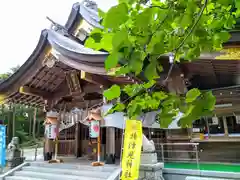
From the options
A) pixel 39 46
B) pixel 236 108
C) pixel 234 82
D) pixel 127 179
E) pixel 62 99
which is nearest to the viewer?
pixel 127 179

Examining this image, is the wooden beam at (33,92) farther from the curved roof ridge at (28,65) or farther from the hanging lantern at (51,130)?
the hanging lantern at (51,130)

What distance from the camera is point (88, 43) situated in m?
1.27

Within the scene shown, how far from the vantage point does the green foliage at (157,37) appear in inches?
41.4

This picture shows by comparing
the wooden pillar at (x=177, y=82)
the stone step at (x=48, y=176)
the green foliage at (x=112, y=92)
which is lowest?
the stone step at (x=48, y=176)

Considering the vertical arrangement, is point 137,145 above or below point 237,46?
below

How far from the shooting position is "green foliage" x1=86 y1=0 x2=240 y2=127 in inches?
41.4

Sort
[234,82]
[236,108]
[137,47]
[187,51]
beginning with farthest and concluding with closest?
[234,82], [236,108], [187,51], [137,47]

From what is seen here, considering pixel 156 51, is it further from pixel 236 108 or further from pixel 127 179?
pixel 236 108

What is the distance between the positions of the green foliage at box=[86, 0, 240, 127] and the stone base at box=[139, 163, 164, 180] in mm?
5008

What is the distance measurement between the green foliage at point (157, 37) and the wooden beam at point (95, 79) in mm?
6233

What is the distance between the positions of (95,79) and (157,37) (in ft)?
22.4

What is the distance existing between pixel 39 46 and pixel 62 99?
2.99 metres

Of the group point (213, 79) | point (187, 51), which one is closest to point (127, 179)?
point (187, 51)

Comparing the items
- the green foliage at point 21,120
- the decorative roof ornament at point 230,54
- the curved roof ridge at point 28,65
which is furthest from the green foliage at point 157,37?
the green foliage at point 21,120
